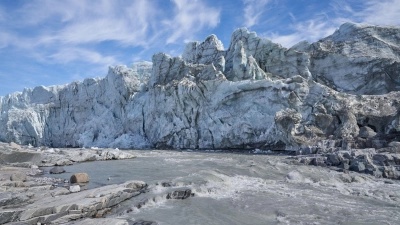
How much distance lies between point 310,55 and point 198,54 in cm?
1634

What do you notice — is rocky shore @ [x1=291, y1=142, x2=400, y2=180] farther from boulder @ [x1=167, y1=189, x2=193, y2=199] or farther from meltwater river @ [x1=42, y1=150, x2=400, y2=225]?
boulder @ [x1=167, y1=189, x2=193, y2=199]

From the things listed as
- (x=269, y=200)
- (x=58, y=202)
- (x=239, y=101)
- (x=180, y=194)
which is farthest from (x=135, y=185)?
(x=239, y=101)

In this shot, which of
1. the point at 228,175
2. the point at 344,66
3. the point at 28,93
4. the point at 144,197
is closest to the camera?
the point at 144,197

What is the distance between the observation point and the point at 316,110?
2316cm

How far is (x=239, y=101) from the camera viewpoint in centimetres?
2770

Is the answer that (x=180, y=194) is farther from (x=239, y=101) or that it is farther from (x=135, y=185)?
(x=239, y=101)

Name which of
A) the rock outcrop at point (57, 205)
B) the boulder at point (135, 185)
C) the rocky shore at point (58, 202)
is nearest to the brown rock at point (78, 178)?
the rocky shore at point (58, 202)

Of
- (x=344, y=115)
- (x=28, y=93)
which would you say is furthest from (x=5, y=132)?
(x=344, y=115)

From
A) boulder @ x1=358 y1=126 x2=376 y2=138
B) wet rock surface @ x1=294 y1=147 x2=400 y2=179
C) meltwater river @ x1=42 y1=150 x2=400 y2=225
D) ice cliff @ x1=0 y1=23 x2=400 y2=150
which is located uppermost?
ice cliff @ x1=0 y1=23 x2=400 y2=150

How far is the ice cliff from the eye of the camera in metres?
22.2

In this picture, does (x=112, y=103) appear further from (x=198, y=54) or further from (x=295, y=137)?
(x=295, y=137)

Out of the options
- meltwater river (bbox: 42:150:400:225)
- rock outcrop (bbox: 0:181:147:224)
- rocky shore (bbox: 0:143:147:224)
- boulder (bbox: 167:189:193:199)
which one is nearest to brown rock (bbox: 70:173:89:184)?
rocky shore (bbox: 0:143:147:224)

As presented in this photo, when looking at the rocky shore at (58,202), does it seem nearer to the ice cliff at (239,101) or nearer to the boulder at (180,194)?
the boulder at (180,194)

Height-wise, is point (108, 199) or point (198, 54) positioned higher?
point (198, 54)
